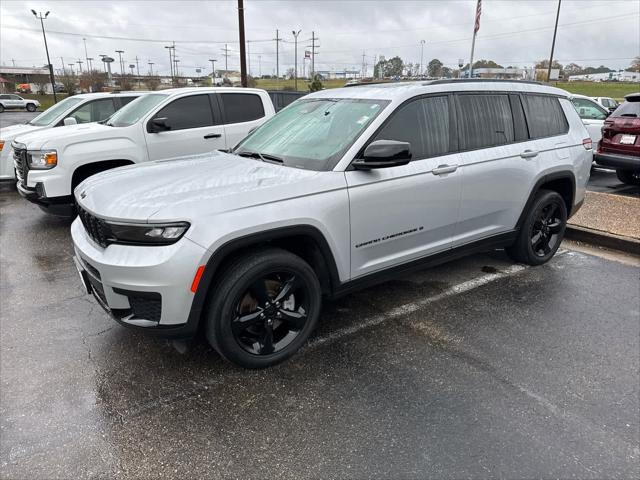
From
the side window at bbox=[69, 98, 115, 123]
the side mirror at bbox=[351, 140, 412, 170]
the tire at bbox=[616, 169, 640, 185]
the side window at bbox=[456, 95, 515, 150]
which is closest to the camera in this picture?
the side mirror at bbox=[351, 140, 412, 170]

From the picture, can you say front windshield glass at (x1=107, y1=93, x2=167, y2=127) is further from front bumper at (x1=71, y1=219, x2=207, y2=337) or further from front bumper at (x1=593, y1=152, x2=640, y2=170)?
front bumper at (x1=593, y1=152, x2=640, y2=170)

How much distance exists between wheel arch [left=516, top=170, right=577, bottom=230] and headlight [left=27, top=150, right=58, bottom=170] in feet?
18.6

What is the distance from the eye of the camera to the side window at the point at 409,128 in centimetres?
351

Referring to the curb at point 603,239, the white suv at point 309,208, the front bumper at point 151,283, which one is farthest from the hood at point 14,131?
the curb at point 603,239

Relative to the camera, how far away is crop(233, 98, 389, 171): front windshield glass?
3396mm

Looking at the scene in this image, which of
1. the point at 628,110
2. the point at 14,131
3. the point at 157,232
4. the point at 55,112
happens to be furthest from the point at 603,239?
the point at 14,131

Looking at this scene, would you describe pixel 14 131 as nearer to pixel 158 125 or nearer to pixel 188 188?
pixel 158 125

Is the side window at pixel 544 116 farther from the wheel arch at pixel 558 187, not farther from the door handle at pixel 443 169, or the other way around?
the door handle at pixel 443 169

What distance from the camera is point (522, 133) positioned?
451 centimetres

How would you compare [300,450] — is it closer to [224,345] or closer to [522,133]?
[224,345]

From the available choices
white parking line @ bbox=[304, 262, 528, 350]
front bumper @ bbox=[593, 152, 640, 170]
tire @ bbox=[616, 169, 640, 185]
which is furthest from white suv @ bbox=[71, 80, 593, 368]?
tire @ bbox=[616, 169, 640, 185]

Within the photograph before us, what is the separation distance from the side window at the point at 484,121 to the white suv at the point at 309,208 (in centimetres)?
1

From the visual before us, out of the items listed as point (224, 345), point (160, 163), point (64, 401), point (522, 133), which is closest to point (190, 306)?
point (224, 345)

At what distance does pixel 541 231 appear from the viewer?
496cm
